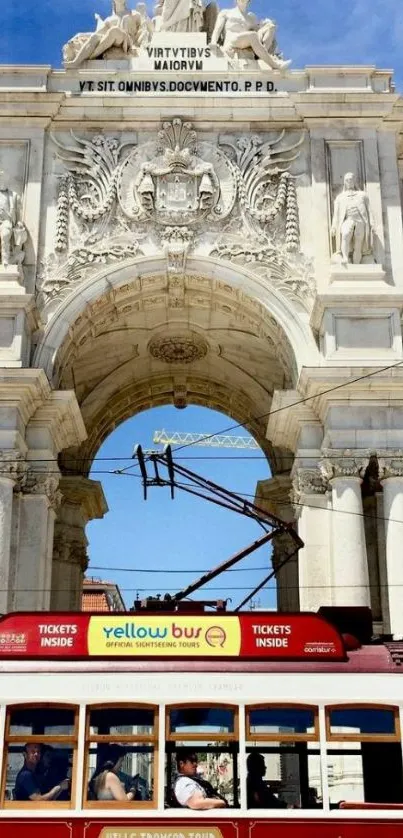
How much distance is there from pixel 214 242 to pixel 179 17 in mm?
7447

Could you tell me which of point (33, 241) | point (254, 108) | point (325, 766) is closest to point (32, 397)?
point (33, 241)

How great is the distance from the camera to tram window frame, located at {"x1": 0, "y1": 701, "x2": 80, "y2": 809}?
12.7 metres

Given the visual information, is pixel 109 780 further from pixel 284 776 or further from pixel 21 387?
pixel 21 387

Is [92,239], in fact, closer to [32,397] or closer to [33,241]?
[33,241]

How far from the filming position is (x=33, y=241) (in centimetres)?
2875

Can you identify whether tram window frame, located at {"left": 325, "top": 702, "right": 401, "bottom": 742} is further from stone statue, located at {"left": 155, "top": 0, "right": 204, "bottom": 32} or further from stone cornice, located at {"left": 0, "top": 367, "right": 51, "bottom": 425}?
stone statue, located at {"left": 155, "top": 0, "right": 204, "bottom": 32}

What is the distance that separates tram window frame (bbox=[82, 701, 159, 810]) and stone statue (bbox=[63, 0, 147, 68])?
22.3m

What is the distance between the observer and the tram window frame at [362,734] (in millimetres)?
12945

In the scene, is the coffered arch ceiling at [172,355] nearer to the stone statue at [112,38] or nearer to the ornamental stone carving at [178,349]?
the ornamental stone carving at [178,349]

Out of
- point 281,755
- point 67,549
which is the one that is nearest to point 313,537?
point 67,549

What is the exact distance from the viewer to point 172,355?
118 ft

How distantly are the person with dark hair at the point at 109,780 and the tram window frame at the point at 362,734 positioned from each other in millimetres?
2477

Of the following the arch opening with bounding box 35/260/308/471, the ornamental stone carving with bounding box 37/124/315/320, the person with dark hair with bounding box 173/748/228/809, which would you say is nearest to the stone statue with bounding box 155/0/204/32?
the ornamental stone carving with bounding box 37/124/315/320

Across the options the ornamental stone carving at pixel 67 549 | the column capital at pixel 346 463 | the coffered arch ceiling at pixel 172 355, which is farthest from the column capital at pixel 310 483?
the ornamental stone carving at pixel 67 549
